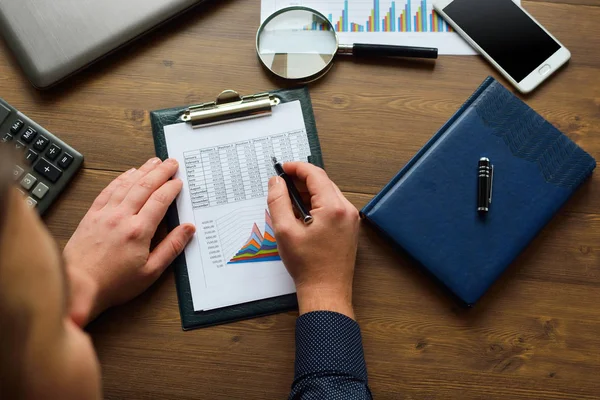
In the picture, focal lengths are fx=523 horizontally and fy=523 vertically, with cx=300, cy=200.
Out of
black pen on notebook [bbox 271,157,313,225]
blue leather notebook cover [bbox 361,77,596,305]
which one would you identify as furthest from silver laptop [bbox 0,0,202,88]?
blue leather notebook cover [bbox 361,77,596,305]

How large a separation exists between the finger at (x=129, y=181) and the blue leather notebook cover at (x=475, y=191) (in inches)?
14.7

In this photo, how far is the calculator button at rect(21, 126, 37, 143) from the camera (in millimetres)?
880

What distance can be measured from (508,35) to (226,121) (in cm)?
54

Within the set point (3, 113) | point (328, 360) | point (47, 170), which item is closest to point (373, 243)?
point (328, 360)

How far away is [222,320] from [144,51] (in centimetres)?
50

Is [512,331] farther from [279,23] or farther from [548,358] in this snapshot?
[279,23]

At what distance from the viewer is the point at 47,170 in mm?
880

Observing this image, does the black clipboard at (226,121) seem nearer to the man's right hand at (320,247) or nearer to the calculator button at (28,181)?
the man's right hand at (320,247)

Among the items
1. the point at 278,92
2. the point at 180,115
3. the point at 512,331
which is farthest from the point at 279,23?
the point at 512,331

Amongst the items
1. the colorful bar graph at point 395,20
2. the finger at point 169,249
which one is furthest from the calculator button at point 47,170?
the colorful bar graph at point 395,20

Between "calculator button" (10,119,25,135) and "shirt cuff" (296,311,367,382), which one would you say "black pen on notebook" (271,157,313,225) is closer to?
"shirt cuff" (296,311,367,382)

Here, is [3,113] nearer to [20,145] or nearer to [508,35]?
[20,145]

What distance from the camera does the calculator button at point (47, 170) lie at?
880mm

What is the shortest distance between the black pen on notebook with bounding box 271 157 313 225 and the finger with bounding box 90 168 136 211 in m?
0.26
